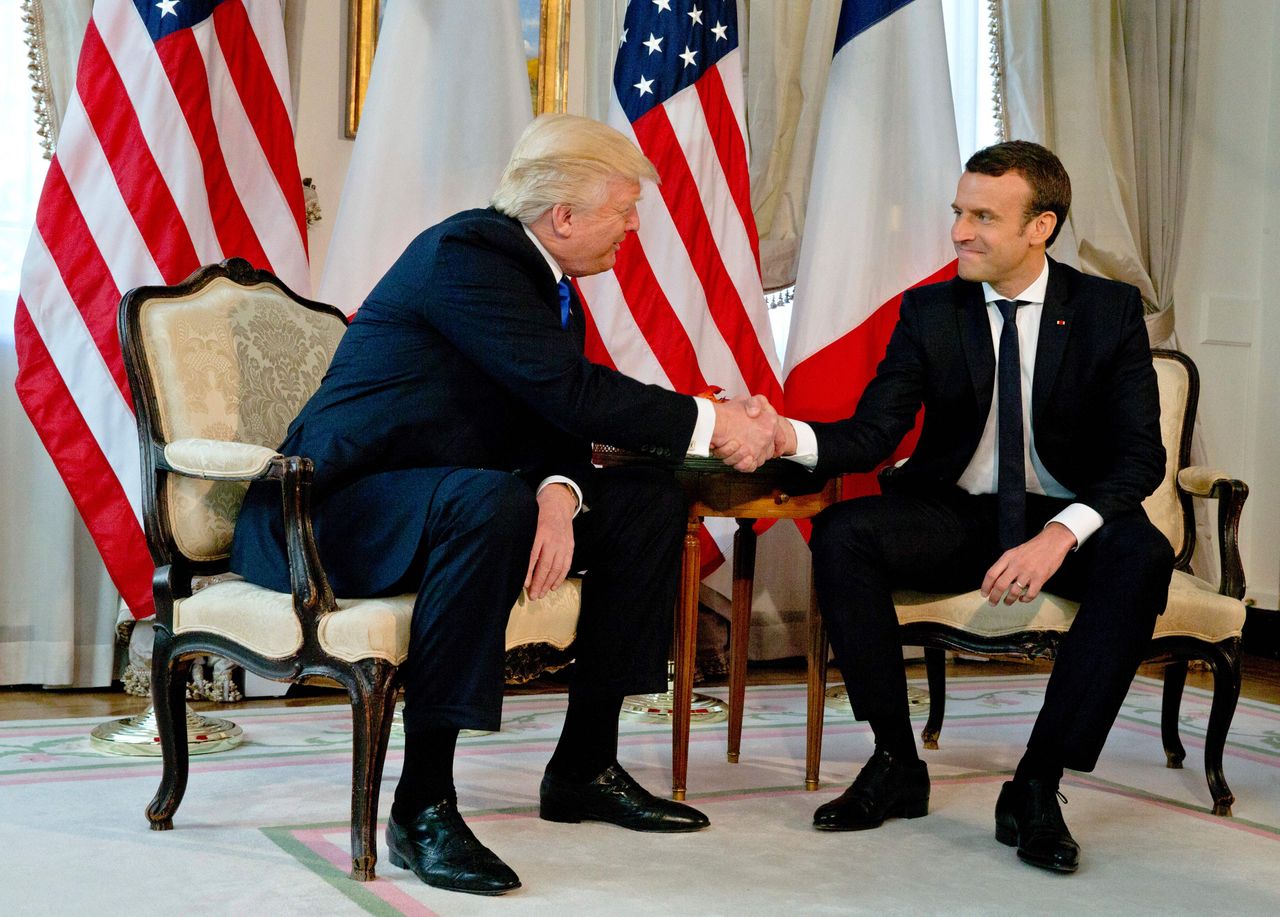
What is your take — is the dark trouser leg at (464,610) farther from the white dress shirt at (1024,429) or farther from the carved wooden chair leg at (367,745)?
the white dress shirt at (1024,429)

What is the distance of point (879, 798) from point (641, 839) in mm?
464

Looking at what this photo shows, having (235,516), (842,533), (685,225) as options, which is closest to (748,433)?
(842,533)

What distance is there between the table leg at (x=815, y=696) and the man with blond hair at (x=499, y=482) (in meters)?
0.44

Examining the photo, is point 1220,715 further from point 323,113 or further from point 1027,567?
point 323,113

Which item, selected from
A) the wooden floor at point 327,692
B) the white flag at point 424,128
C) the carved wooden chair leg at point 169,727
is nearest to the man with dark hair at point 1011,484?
the carved wooden chair leg at point 169,727

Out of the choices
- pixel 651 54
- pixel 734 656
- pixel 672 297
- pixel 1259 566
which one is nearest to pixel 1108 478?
pixel 734 656

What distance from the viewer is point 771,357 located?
3998mm

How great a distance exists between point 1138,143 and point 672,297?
2.21 metres

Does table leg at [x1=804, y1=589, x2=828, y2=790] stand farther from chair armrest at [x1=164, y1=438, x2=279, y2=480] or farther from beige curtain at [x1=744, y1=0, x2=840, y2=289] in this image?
beige curtain at [x1=744, y1=0, x2=840, y2=289]

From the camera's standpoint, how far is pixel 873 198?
13.1 feet

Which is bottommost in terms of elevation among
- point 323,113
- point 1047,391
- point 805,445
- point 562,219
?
point 805,445

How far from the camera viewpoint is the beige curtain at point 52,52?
142 inches

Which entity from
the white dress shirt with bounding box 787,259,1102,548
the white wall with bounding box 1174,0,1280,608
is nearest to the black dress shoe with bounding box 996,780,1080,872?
the white dress shirt with bounding box 787,259,1102,548

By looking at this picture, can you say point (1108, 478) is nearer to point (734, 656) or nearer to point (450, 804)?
point (734, 656)
